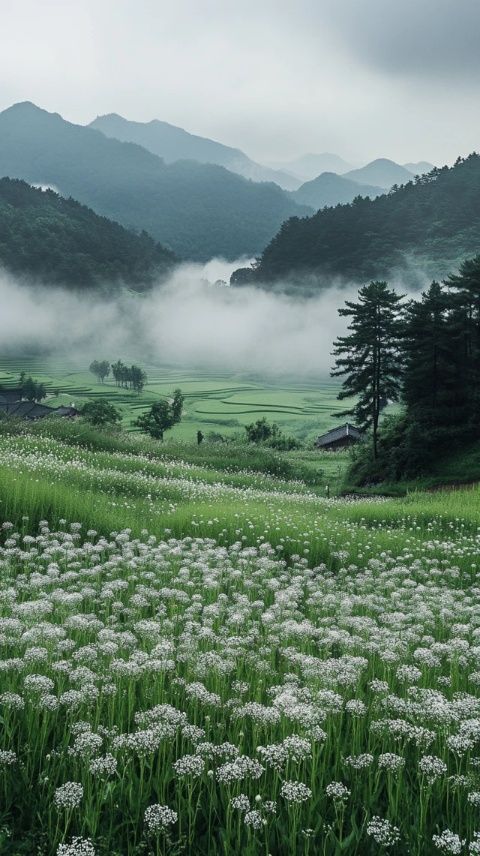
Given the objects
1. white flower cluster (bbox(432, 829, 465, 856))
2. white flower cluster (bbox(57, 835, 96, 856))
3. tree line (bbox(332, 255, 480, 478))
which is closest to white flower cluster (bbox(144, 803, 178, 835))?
white flower cluster (bbox(57, 835, 96, 856))

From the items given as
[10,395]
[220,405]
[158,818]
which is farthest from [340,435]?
[158,818]

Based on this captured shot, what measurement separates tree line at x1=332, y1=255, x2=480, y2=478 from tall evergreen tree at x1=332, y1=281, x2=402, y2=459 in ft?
0.27

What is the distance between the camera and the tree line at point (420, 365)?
42875 millimetres

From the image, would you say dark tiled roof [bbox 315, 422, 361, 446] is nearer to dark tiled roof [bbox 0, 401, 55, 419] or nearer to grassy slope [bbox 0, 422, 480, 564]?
dark tiled roof [bbox 0, 401, 55, 419]

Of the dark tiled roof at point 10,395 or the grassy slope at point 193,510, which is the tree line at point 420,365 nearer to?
the grassy slope at point 193,510

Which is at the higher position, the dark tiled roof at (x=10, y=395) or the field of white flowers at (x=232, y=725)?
the dark tiled roof at (x=10, y=395)

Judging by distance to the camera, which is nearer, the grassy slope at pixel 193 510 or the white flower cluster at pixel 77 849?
the white flower cluster at pixel 77 849

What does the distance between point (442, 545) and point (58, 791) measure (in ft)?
39.4

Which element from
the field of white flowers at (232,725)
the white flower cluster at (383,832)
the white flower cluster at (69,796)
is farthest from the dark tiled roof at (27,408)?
the white flower cluster at (383,832)

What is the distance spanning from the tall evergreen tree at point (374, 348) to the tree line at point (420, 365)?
0.27 ft

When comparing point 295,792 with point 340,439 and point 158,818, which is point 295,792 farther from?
point 340,439

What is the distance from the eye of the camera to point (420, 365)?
4581cm

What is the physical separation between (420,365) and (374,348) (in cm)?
537

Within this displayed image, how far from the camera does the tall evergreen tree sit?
49500 mm
